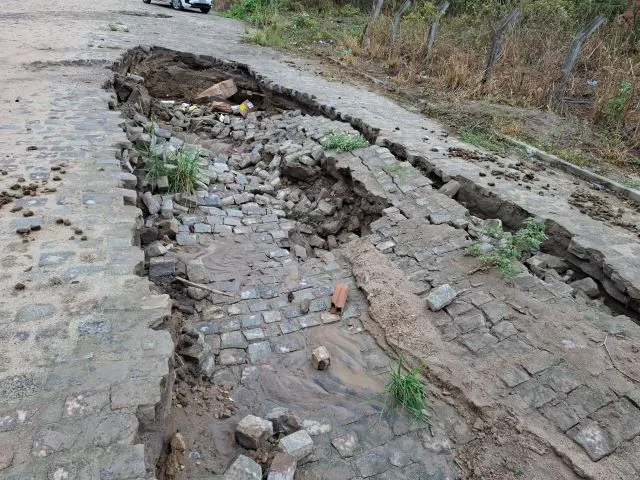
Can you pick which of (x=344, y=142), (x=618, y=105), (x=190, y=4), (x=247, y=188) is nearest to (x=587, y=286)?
(x=344, y=142)

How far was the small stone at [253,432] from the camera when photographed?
105 inches

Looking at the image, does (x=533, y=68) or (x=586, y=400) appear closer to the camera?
(x=586, y=400)

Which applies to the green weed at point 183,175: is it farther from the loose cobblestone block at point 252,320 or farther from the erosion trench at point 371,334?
the loose cobblestone block at point 252,320

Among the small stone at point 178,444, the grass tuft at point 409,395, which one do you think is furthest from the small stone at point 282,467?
the grass tuft at point 409,395

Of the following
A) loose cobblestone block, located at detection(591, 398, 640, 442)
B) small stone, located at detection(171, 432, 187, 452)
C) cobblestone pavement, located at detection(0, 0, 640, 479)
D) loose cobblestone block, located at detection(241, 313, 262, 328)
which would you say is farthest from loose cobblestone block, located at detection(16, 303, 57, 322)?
loose cobblestone block, located at detection(591, 398, 640, 442)

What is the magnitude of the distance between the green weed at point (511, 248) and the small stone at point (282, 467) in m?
2.25

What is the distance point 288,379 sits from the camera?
10.7 feet

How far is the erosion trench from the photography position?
273 centimetres

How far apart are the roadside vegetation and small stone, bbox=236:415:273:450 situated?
4.98 metres

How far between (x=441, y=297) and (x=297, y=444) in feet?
A: 5.37

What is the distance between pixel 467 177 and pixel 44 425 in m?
4.53

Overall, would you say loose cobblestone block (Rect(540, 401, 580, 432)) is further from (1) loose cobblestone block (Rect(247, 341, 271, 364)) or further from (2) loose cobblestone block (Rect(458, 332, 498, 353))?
(1) loose cobblestone block (Rect(247, 341, 271, 364))

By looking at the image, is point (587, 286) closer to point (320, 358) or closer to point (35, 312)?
point (320, 358)

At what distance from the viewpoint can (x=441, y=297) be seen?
3676mm
